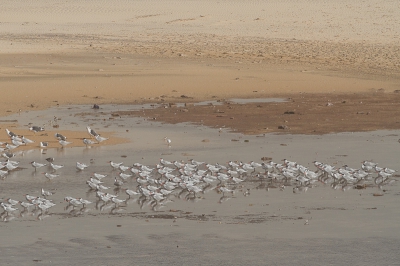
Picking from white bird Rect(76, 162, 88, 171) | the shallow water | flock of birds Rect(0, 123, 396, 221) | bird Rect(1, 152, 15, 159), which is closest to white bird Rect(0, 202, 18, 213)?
flock of birds Rect(0, 123, 396, 221)

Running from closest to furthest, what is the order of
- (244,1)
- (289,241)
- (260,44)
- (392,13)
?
(289,241) < (260,44) < (392,13) < (244,1)

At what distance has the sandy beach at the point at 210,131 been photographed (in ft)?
42.3

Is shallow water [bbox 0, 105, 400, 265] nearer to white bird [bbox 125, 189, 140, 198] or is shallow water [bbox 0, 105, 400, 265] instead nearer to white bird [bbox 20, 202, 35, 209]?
white bird [bbox 20, 202, 35, 209]

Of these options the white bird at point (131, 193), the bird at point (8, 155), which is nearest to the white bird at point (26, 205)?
the white bird at point (131, 193)

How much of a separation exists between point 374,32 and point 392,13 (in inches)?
385

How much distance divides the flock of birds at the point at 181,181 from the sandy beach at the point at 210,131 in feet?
0.32

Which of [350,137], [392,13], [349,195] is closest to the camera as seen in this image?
[349,195]

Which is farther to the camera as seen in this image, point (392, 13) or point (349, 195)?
point (392, 13)

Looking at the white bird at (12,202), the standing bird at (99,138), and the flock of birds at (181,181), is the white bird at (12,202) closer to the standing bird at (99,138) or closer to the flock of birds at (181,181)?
the flock of birds at (181,181)

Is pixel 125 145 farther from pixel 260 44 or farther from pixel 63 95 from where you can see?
pixel 260 44

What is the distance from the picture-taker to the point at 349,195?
16.2 metres

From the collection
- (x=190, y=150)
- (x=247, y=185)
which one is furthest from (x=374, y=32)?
(x=247, y=185)

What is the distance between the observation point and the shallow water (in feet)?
40.6

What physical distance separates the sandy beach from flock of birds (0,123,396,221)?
10cm
